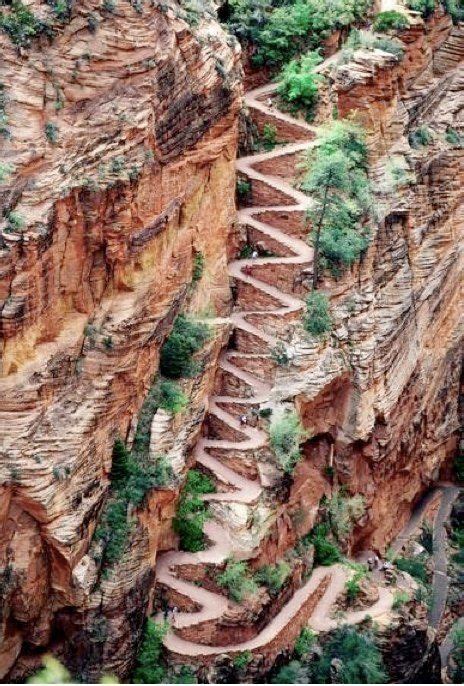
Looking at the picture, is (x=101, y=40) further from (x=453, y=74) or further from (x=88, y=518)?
(x=453, y=74)

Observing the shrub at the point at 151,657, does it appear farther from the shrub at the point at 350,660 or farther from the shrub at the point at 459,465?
the shrub at the point at 459,465

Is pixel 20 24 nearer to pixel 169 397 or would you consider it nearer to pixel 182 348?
pixel 182 348

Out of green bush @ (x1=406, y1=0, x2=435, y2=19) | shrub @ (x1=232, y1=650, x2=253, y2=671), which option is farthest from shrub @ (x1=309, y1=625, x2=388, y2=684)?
green bush @ (x1=406, y1=0, x2=435, y2=19)

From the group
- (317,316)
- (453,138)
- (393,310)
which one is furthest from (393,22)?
(317,316)

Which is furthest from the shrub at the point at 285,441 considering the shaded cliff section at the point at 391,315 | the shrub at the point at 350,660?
the shrub at the point at 350,660

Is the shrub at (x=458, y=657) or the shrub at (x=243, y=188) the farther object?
the shrub at (x=458, y=657)
